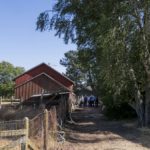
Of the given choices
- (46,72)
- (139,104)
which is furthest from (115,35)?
(46,72)

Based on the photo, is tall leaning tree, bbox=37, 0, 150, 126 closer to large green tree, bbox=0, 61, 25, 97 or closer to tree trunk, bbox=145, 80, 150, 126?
tree trunk, bbox=145, 80, 150, 126

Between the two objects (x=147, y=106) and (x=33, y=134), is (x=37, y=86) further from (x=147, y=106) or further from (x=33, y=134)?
(x=33, y=134)

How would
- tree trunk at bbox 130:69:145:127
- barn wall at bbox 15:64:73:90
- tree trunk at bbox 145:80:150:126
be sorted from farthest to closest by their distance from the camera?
1. barn wall at bbox 15:64:73:90
2. tree trunk at bbox 130:69:145:127
3. tree trunk at bbox 145:80:150:126

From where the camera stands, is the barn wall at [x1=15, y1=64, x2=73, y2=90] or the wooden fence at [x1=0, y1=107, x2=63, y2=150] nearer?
the wooden fence at [x1=0, y1=107, x2=63, y2=150]

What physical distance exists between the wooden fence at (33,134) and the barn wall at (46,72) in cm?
3397

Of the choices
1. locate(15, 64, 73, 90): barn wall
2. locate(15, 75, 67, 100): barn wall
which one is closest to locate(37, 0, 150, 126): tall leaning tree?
locate(15, 75, 67, 100): barn wall

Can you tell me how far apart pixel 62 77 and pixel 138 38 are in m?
29.0

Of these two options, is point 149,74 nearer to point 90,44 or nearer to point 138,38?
point 138,38

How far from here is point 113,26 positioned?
22625 millimetres

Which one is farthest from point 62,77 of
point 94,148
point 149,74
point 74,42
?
point 94,148

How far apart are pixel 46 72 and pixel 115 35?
99.9ft

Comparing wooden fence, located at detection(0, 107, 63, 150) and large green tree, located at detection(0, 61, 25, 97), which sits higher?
large green tree, located at detection(0, 61, 25, 97)

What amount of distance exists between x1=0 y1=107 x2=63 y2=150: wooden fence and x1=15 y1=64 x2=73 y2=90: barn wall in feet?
111

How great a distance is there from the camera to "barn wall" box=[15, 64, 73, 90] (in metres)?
51.2
